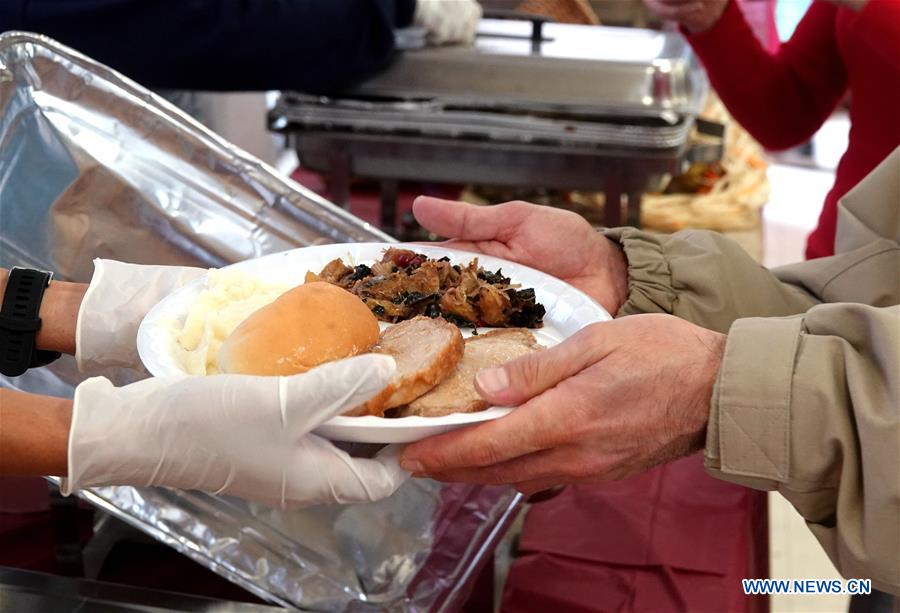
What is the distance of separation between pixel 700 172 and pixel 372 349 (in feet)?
6.46

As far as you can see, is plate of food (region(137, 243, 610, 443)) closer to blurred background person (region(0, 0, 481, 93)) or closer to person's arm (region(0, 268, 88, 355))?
person's arm (region(0, 268, 88, 355))

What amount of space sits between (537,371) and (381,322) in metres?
0.29

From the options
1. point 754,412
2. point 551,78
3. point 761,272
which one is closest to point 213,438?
point 754,412

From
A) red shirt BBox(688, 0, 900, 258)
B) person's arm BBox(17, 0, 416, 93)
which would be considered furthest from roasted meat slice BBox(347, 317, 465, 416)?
person's arm BBox(17, 0, 416, 93)

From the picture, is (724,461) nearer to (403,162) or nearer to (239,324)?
(239,324)

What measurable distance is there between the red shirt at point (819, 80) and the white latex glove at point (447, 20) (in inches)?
23.9

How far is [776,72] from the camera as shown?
88.3 inches

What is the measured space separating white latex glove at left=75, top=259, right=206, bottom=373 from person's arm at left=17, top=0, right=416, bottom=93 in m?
0.97

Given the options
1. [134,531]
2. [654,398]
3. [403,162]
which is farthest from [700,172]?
[134,531]

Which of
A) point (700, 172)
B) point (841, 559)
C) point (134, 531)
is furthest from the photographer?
point (700, 172)

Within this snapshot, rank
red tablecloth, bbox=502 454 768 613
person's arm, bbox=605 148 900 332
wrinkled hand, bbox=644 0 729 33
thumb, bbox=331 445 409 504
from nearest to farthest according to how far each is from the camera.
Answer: thumb, bbox=331 445 409 504 → red tablecloth, bbox=502 454 768 613 → person's arm, bbox=605 148 900 332 → wrinkled hand, bbox=644 0 729 33

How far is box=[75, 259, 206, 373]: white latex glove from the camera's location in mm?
1203

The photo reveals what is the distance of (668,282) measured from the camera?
1.41 metres

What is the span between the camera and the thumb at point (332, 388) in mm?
833
